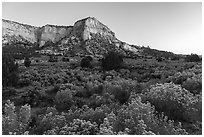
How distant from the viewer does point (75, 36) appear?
8900cm

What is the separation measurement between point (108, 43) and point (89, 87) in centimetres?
7187

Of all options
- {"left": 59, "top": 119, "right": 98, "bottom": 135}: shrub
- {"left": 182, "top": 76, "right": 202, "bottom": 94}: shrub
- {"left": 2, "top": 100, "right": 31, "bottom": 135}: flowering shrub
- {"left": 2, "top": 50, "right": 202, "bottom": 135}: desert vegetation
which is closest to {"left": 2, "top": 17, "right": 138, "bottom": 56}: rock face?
{"left": 2, "top": 50, "right": 202, "bottom": 135}: desert vegetation

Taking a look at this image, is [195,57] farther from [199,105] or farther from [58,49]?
[58,49]

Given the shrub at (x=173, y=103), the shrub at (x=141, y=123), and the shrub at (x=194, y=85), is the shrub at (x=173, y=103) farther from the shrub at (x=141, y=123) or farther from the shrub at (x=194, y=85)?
the shrub at (x=194, y=85)

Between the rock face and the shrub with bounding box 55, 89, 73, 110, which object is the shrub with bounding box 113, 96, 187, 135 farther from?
the rock face

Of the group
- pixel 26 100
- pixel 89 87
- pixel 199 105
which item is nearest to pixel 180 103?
pixel 199 105

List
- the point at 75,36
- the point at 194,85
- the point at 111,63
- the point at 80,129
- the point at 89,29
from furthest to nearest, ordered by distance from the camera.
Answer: the point at 89,29, the point at 75,36, the point at 111,63, the point at 194,85, the point at 80,129

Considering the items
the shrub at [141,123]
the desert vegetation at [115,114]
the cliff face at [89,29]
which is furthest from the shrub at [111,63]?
the cliff face at [89,29]

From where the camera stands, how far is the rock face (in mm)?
77062

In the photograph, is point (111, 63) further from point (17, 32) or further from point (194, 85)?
point (17, 32)

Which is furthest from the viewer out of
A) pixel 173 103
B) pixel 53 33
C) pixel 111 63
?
pixel 53 33

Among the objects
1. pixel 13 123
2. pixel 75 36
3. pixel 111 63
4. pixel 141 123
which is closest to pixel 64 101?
pixel 13 123

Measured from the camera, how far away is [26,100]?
416 inches

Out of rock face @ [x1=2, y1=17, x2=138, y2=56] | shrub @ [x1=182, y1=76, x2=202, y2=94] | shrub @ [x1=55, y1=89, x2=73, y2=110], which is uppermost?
rock face @ [x1=2, y1=17, x2=138, y2=56]
